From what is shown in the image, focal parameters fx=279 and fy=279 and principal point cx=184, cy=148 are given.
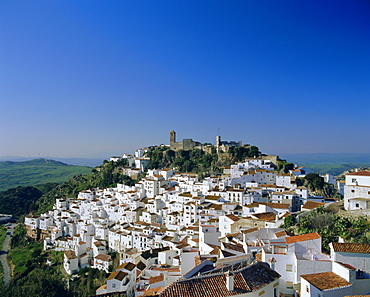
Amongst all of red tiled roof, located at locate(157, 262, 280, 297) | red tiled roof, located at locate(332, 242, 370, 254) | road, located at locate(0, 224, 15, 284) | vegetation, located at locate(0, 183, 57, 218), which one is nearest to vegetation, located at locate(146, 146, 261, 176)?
road, located at locate(0, 224, 15, 284)

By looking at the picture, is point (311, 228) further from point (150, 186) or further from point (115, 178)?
point (115, 178)

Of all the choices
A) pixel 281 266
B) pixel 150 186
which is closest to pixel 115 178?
pixel 150 186

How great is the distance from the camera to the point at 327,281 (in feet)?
26.8

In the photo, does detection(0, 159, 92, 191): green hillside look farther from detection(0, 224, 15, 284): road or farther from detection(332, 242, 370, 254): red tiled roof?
detection(332, 242, 370, 254): red tiled roof

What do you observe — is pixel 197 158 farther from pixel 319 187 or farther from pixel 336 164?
pixel 336 164

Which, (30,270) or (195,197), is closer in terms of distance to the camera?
(195,197)

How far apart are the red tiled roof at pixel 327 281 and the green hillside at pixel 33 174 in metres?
87.7

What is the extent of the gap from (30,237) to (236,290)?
40354 mm

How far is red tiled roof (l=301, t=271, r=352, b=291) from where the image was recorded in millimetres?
7745

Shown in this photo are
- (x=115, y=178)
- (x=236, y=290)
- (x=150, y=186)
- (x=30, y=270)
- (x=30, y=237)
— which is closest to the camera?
(x=236, y=290)

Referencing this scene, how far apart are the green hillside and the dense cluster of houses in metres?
52.1

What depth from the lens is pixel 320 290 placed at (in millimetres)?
7594

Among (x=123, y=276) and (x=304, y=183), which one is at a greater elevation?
(x=304, y=183)

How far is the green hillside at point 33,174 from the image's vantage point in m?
85.4
